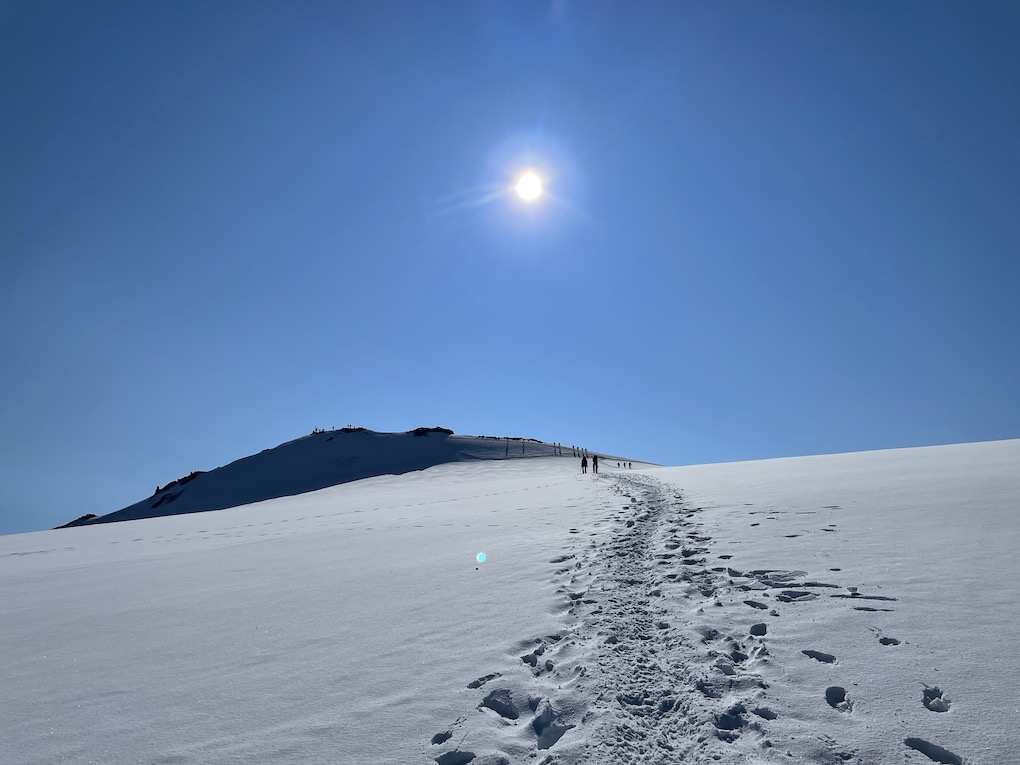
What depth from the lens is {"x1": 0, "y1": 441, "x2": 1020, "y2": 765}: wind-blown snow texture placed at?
4281 mm

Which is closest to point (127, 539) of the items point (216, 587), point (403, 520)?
point (403, 520)

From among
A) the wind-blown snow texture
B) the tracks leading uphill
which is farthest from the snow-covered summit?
the tracks leading uphill

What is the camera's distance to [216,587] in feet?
34.3

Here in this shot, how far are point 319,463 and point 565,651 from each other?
242 ft

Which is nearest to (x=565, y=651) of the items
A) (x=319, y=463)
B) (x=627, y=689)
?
(x=627, y=689)

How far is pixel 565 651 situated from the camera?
5.92 m

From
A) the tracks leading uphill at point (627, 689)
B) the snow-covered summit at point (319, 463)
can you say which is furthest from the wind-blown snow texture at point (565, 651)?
the snow-covered summit at point (319, 463)

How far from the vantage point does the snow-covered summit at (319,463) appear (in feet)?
211

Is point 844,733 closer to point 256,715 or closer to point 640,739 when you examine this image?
point 640,739

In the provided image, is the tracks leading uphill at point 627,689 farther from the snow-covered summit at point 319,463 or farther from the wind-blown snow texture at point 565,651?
the snow-covered summit at point 319,463

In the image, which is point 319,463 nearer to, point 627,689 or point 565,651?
point 565,651

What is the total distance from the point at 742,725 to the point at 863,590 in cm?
359

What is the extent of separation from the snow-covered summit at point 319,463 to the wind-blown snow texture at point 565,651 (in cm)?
5237

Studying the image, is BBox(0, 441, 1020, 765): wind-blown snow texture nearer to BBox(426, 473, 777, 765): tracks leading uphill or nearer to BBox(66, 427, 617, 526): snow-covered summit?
BBox(426, 473, 777, 765): tracks leading uphill
